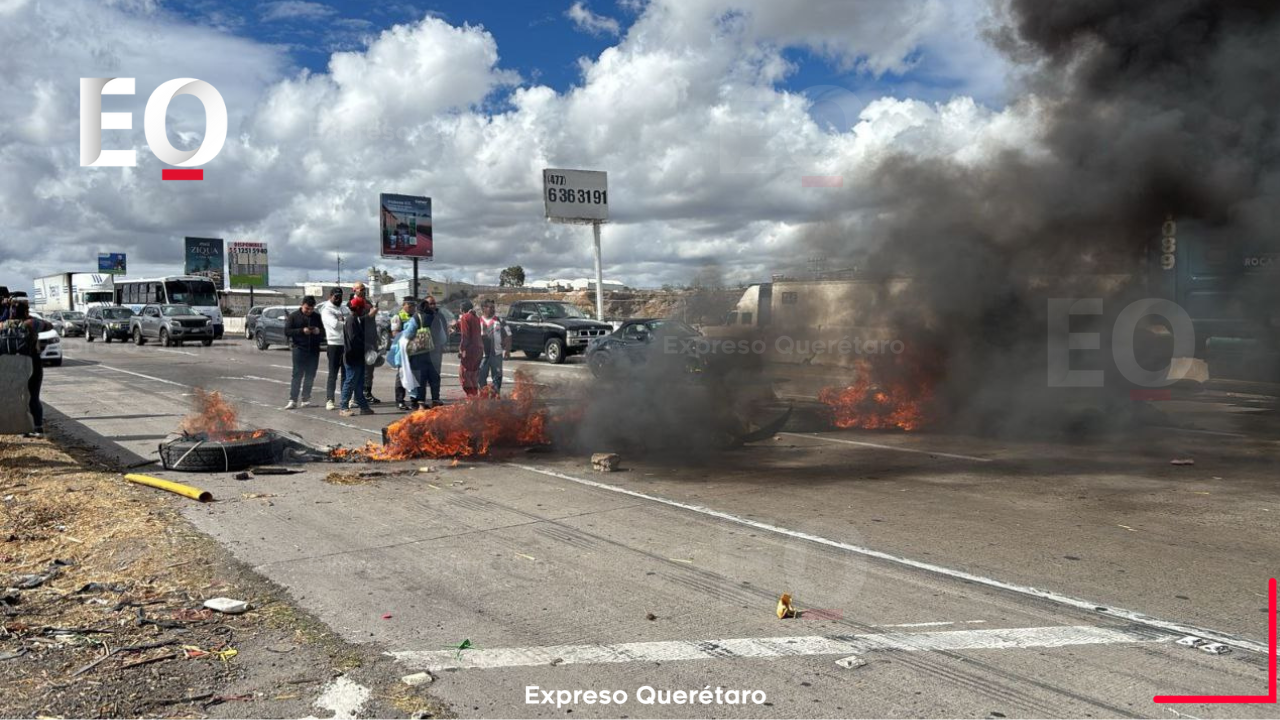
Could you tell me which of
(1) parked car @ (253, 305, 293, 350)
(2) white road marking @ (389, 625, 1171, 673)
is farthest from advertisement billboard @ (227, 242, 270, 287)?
(2) white road marking @ (389, 625, 1171, 673)

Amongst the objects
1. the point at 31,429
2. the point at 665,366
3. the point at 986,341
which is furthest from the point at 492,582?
the point at 986,341

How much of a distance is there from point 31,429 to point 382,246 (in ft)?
133

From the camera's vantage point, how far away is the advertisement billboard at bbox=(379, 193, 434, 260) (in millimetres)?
49531

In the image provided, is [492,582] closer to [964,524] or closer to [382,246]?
[964,524]

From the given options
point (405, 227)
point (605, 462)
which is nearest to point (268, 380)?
point (605, 462)

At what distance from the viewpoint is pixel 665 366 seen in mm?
10430

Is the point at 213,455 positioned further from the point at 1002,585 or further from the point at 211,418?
the point at 1002,585

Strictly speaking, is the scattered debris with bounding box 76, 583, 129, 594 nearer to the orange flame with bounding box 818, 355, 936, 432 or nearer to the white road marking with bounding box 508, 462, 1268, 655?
the white road marking with bounding box 508, 462, 1268, 655

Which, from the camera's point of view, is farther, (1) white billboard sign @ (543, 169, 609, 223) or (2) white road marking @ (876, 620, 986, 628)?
(1) white billboard sign @ (543, 169, 609, 223)

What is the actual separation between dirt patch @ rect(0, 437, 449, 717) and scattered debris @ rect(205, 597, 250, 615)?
4 centimetres

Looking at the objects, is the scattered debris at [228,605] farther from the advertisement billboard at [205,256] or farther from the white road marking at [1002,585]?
the advertisement billboard at [205,256]

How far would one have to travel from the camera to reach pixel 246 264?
74375 mm

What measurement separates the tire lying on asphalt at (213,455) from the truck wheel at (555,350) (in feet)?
52.4

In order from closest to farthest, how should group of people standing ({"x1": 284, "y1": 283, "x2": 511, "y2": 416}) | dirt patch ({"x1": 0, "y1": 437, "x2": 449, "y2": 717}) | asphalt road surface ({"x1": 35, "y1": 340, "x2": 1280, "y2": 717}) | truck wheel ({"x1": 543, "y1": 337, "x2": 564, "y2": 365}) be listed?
dirt patch ({"x1": 0, "y1": 437, "x2": 449, "y2": 717})
asphalt road surface ({"x1": 35, "y1": 340, "x2": 1280, "y2": 717})
group of people standing ({"x1": 284, "y1": 283, "x2": 511, "y2": 416})
truck wheel ({"x1": 543, "y1": 337, "x2": 564, "y2": 365})
